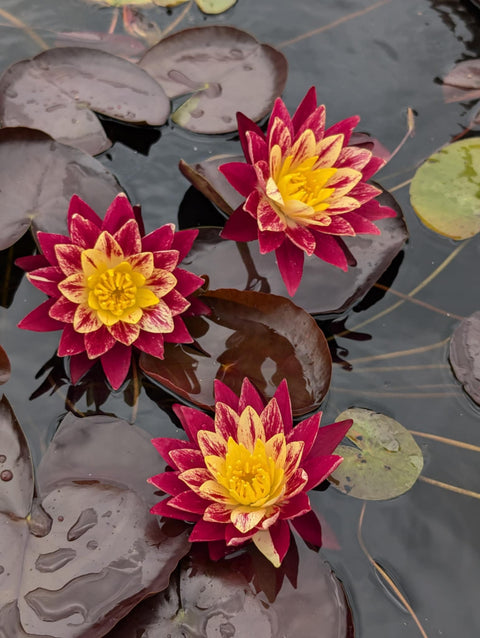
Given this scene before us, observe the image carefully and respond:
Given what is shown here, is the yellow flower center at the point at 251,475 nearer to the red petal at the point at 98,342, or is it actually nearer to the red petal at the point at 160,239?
the red petal at the point at 98,342

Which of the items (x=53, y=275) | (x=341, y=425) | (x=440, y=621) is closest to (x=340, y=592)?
(x=440, y=621)

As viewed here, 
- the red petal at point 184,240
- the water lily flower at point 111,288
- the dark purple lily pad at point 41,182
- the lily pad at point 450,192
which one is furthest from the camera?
the lily pad at point 450,192


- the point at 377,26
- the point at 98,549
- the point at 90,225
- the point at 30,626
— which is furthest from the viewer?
the point at 377,26

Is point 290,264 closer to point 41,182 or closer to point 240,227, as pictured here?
point 240,227

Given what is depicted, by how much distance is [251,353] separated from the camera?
194cm

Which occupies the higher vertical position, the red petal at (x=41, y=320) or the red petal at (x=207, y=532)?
the red petal at (x=41, y=320)

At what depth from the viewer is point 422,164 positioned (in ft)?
7.90

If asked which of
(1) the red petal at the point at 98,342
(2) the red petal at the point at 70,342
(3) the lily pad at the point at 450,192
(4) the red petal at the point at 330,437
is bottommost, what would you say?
(2) the red petal at the point at 70,342

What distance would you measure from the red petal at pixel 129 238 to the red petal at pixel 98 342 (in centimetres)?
24

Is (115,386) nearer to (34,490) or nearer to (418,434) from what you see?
(34,490)

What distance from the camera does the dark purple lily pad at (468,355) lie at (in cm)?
200

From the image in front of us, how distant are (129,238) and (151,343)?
12.5 inches

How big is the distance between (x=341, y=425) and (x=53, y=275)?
0.93 metres

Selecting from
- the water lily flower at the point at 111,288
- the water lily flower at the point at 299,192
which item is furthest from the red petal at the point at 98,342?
the water lily flower at the point at 299,192
